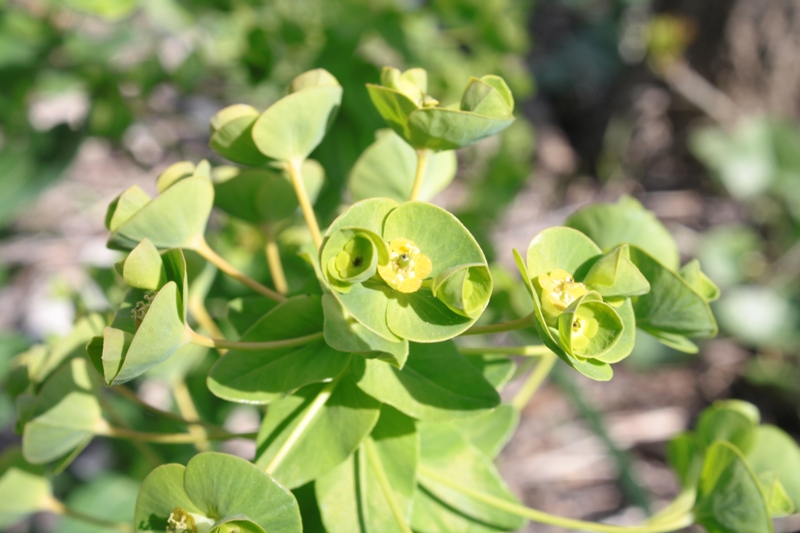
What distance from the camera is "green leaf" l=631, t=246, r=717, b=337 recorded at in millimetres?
750

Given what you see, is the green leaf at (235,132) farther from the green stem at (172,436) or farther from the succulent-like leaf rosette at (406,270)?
the green stem at (172,436)

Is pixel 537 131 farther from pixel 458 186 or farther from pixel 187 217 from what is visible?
pixel 187 217

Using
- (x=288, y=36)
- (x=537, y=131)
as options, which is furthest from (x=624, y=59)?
(x=288, y=36)

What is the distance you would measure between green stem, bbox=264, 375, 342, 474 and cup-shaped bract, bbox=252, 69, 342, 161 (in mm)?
292

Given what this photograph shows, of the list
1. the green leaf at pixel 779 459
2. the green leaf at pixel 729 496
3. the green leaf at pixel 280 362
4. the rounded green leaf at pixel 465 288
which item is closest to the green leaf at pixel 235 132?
the green leaf at pixel 280 362

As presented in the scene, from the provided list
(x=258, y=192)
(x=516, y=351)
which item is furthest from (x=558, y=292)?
(x=258, y=192)

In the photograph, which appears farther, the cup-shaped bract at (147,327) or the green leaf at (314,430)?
the green leaf at (314,430)

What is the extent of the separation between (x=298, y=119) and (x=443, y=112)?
187 mm

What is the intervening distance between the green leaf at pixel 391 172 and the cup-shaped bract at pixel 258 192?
68 mm

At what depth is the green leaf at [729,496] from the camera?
0.80 meters

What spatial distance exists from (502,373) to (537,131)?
116 inches

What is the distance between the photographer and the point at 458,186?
132 inches

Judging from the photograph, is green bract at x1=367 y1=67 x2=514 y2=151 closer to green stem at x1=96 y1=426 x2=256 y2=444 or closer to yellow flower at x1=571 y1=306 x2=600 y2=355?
yellow flower at x1=571 y1=306 x2=600 y2=355

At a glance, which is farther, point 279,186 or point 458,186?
point 458,186
